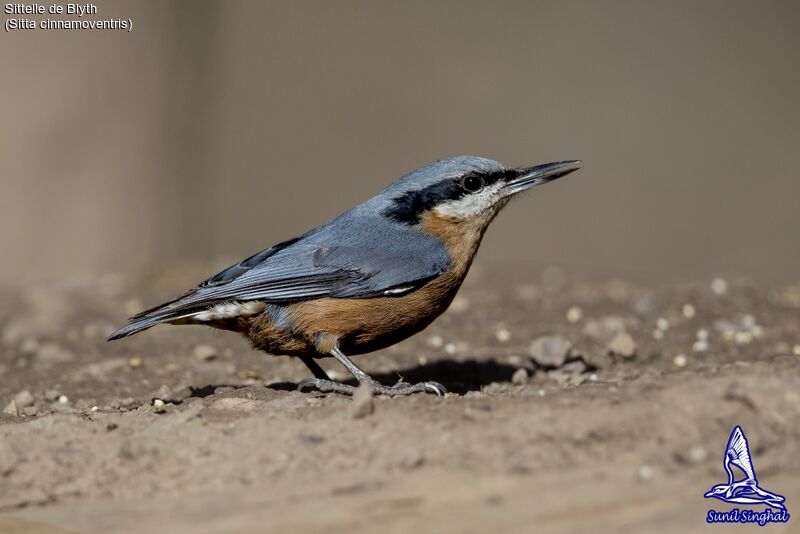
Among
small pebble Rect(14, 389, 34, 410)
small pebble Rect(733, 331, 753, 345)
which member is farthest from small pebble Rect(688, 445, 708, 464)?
small pebble Rect(14, 389, 34, 410)

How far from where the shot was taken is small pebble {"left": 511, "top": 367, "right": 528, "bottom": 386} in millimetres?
5998

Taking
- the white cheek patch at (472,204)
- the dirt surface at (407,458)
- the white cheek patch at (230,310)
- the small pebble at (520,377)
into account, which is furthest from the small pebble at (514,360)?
the white cheek patch at (230,310)

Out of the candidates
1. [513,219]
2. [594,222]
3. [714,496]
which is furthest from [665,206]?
[714,496]

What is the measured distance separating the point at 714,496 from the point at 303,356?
9.04 feet

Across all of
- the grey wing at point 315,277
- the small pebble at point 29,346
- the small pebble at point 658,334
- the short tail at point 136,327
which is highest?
the grey wing at point 315,277

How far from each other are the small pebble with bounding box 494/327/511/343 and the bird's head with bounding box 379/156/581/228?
1.53 meters

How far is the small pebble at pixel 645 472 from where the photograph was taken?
3.48m

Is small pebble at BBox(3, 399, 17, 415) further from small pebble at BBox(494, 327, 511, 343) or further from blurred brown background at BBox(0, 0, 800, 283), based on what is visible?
blurred brown background at BBox(0, 0, 800, 283)

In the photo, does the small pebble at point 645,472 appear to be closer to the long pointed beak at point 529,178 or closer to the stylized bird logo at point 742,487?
the stylized bird logo at point 742,487

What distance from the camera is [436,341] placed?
729 cm

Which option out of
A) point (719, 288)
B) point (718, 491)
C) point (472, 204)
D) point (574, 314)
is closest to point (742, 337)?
point (574, 314)

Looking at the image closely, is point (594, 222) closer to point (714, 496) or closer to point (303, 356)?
point (303, 356)

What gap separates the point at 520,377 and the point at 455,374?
17.6 inches

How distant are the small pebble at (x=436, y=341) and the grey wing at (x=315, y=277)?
64.1 inches
